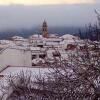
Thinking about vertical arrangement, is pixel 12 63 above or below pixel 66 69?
below

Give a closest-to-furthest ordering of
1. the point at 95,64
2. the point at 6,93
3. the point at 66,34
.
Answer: the point at 95,64
the point at 6,93
the point at 66,34

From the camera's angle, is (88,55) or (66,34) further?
(66,34)

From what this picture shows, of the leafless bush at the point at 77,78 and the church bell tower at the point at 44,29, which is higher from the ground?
the leafless bush at the point at 77,78

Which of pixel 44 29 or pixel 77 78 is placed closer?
pixel 77 78

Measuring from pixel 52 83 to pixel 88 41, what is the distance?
1.04 meters

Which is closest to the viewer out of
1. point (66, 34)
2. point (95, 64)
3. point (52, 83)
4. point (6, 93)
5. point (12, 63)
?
point (95, 64)

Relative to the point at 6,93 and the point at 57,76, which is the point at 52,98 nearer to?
the point at 57,76

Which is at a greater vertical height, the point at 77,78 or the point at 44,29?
the point at 77,78

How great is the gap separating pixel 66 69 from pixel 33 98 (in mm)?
1055

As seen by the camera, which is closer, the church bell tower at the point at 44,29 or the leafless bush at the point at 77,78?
the leafless bush at the point at 77,78

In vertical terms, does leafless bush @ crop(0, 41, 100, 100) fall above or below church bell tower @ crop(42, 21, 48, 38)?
above

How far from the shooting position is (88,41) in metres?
9.27

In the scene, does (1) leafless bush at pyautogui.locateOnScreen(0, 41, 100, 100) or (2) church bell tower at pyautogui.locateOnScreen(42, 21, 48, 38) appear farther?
(2) church bell tower at pyautogui.locateOnScreen(42, 21, 48, 38)

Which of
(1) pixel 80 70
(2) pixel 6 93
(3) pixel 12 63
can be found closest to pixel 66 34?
(3) pixel 12 63
